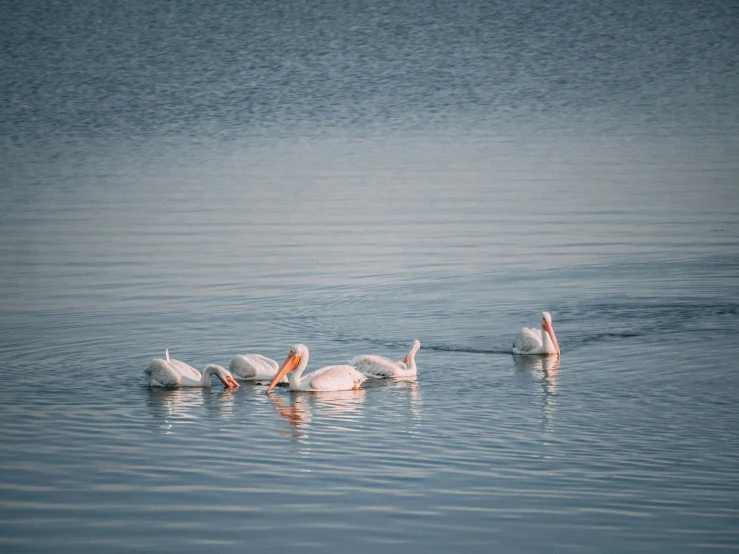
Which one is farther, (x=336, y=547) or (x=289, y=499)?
(x=289, y=499)

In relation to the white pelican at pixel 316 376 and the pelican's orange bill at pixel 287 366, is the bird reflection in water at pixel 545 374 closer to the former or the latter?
the white pelican at pixel 316 376

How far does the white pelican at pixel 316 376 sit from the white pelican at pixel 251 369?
0.10m

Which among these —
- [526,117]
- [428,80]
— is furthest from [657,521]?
[428,80]

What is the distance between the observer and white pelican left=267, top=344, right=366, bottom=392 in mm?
12203

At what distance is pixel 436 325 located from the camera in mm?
15195

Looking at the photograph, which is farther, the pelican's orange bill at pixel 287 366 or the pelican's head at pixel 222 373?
the pelican's orange bill at pixel 287 366

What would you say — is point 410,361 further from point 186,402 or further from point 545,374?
point 186,402

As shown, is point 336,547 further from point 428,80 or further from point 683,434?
point 428,80

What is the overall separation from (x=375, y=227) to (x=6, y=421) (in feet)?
38.7

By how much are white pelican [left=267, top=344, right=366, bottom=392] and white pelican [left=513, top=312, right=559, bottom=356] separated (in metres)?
1.96

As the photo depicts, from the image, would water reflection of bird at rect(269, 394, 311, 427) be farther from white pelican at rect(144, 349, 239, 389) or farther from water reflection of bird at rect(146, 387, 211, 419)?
water reflection of bird at rect(146, 387, 211, 419)

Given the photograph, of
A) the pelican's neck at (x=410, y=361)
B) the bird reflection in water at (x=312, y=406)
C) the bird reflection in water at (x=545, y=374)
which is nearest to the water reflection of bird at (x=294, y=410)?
the bird reflection in water at (x=312, y=406)

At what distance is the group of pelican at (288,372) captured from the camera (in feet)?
40.1

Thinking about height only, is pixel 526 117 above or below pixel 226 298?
above
